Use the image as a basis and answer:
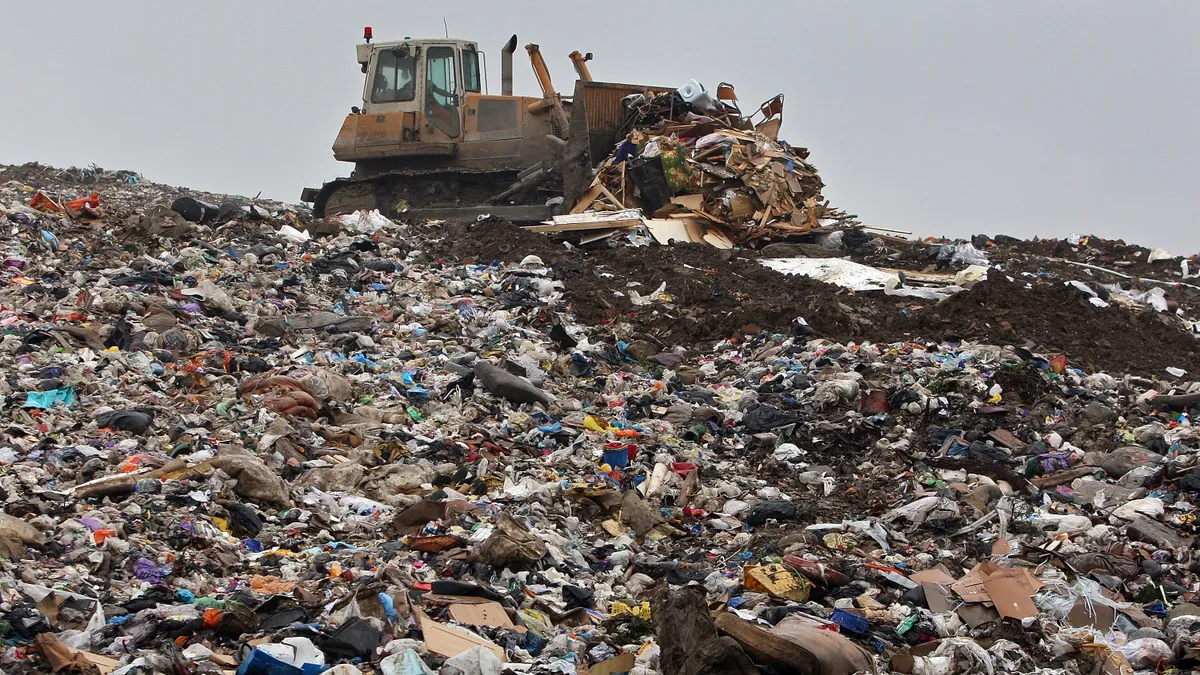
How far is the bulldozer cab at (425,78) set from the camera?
13.0 metres

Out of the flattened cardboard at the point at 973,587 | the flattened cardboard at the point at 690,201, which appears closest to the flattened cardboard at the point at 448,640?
the flattened cardboard at the point at 973,587

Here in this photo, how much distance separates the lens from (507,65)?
1369cm

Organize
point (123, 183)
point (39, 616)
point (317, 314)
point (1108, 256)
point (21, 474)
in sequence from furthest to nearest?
point (123, 183) → point (1108, 256) → point (317, 314) → point (21, 474) → point (39, 616)

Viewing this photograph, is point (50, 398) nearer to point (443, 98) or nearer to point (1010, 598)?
point (1010, 598)

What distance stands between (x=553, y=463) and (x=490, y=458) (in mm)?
319

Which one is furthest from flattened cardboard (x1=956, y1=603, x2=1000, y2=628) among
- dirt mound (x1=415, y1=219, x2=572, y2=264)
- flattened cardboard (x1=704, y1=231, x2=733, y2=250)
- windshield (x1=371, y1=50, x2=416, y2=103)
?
windshield (x1=371, y1=50, x2=416, y2=103)

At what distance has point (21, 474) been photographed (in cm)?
420

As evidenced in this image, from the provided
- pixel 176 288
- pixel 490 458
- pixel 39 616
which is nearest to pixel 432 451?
pixel 490 458

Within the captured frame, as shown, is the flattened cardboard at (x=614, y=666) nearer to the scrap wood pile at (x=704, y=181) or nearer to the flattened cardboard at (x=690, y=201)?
the scrap wood pile at (x=704, y=181)

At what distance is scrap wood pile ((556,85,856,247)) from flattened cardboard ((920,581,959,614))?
7.71m

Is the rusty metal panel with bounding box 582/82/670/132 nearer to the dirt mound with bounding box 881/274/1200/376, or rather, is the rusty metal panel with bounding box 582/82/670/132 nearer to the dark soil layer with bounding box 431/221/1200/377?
the dark soil layer with bounding box 431/221/1200/377

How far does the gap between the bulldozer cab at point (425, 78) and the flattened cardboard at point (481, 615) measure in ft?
34.4

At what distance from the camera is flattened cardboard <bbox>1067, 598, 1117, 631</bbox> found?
11.7 ft

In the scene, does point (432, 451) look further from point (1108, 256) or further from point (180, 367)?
point (1108, 256)
